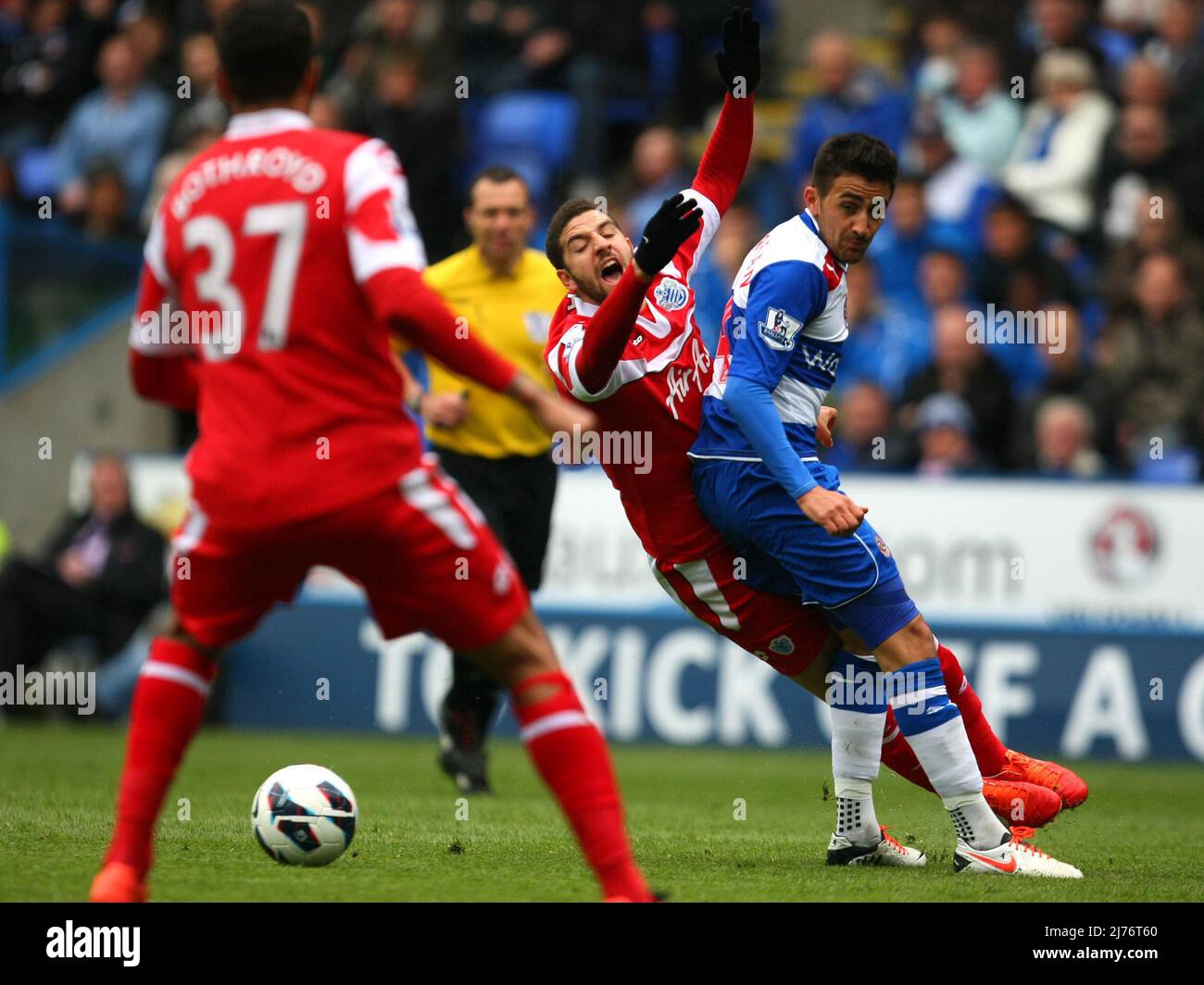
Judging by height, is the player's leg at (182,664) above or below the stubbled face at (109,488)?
below

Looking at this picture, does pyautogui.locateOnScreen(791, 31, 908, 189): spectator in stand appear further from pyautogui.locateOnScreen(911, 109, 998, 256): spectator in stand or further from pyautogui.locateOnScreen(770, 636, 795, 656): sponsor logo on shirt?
pyautogui.locateOnScreen(770, 636, 795, 656): sponsor logo on shirt

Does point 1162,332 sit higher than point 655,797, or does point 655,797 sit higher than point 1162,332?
point 1162,332

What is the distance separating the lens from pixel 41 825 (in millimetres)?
6680

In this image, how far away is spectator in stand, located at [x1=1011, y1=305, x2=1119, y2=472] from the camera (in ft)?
41.3

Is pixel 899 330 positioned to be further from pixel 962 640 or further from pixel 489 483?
pixel 489 483

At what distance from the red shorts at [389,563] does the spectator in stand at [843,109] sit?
1049 cm

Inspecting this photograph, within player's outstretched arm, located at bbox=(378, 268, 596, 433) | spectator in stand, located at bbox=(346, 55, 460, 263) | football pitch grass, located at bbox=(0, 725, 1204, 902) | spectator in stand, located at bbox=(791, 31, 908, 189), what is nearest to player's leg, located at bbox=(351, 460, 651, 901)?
player's outstretched arm, located at bbox=(378, 268, 596, 433)

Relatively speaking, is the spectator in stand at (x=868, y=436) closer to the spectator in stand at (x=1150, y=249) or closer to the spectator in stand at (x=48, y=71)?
the spectator in stand at (x=1150, y=249)

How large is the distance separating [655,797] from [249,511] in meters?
4.64

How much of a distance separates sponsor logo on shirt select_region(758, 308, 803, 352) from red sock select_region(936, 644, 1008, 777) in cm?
132

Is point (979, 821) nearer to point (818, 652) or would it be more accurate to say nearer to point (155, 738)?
point (818, 652)

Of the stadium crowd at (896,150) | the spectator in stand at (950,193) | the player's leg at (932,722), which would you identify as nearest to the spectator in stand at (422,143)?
the stadium crowd at (896,150)

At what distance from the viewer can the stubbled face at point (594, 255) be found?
619 centimetres

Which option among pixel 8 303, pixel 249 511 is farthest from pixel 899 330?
pixel 249 511
